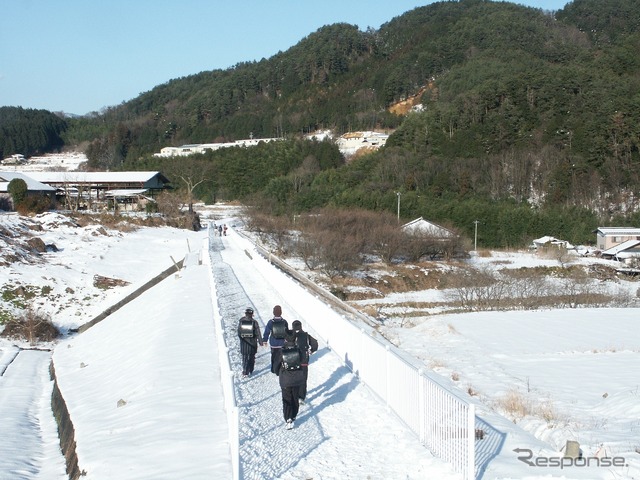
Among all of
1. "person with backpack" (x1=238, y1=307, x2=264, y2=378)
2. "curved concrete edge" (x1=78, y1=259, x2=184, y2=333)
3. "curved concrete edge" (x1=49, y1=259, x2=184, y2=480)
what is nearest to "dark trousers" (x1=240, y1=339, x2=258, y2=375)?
"person with backpack" (x1=238, y1=307, x2=264, y2=378)

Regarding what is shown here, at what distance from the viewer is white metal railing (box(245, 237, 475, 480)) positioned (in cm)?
661

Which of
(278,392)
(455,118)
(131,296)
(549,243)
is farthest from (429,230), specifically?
(278,392)

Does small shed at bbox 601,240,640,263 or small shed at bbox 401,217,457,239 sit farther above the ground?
small shed at bbox 401,217,457,239

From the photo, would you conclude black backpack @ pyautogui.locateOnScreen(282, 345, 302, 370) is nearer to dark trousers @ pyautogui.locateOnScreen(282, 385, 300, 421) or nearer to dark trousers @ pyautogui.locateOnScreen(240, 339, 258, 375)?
dark trousers @ pyautogui.locateOnScreen(282, 385, 300, 421)

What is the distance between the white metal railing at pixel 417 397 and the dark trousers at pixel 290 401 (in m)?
1.39

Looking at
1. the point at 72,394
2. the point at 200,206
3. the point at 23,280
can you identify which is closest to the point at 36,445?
the point at 72,394

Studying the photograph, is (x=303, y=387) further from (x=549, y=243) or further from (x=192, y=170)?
(x=192, y=170)

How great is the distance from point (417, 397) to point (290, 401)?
5.25ft

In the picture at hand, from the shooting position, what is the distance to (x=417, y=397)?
25.9 feet

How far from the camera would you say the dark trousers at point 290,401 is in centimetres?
823

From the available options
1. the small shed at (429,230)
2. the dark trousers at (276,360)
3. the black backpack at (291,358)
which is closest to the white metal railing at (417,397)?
the black backpack at (291,358)

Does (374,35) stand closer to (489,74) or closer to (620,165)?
(489,74)

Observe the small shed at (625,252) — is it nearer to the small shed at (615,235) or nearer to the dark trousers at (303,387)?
the small shed at (615,235)

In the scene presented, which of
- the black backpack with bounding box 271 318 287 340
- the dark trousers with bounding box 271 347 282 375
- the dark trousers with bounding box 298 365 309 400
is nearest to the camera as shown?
the dark trousers with bounding box 298 365 309 400
